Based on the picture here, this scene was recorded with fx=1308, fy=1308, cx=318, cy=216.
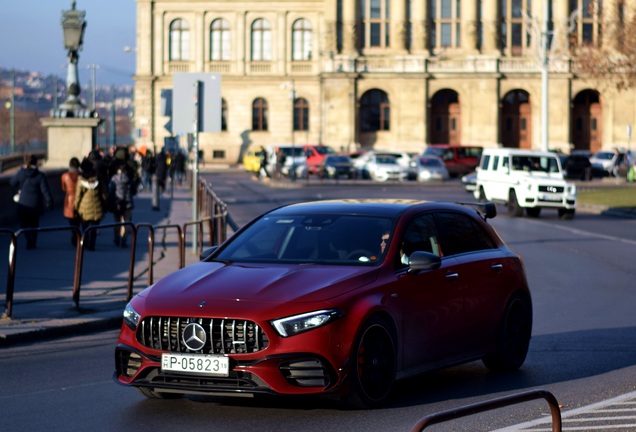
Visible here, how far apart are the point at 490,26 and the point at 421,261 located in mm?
88657

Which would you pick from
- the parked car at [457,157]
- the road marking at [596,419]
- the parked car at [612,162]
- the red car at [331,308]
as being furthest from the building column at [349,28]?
the road marking at [596,419]

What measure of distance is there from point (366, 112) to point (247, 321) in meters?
86.3

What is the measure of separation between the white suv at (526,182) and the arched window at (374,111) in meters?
53.7

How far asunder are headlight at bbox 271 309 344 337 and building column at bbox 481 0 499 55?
292 feet

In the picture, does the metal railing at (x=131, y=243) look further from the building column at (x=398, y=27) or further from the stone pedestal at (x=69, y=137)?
the building column at (x=398, y=27)

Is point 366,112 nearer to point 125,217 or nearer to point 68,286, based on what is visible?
point 125,217

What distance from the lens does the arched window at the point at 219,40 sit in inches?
4016

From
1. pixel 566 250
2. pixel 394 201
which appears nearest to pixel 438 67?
pixel 566 250

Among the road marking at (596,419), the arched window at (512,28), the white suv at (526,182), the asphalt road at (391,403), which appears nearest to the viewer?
the road marking at (596,419)

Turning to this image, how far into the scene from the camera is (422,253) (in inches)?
394

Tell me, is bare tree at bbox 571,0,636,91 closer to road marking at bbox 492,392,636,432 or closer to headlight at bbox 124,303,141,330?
road marking at bbox 492,392,636,432

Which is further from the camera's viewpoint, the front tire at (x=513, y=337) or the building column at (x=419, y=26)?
the building column at (x=419, y=26)

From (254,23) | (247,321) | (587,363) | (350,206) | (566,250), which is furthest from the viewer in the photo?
(254,23)

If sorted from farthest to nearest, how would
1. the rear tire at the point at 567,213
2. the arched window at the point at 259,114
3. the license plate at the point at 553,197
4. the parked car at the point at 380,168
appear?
the arched window at the point at 259,114 < the parked car at the point at 380,168 < the rear tire at the point at 567,213 < the license plate at the point at 553,197
